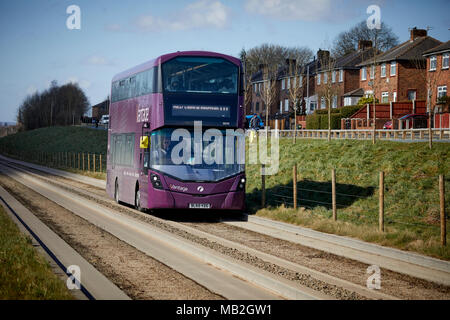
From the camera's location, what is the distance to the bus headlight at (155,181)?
708 inches

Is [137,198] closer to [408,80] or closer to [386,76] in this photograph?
[408,80]

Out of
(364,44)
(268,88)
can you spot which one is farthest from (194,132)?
(364,44)

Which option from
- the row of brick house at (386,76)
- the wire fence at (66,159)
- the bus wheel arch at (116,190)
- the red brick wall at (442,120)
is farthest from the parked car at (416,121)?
the bus wheel arch at (116,190)

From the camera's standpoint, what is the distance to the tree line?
173488 mm

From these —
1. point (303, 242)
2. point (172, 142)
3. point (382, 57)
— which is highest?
point (382, 57)

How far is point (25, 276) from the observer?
8727 mm

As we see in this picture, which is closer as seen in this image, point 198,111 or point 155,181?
point 198,111

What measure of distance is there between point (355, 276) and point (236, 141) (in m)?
8.66

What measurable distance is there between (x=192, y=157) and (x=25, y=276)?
9.69 m

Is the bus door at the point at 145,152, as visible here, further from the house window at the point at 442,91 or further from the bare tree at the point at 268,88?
the house window at the point at 442,91

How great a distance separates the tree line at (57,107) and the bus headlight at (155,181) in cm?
15392

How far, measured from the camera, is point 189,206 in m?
17.9
